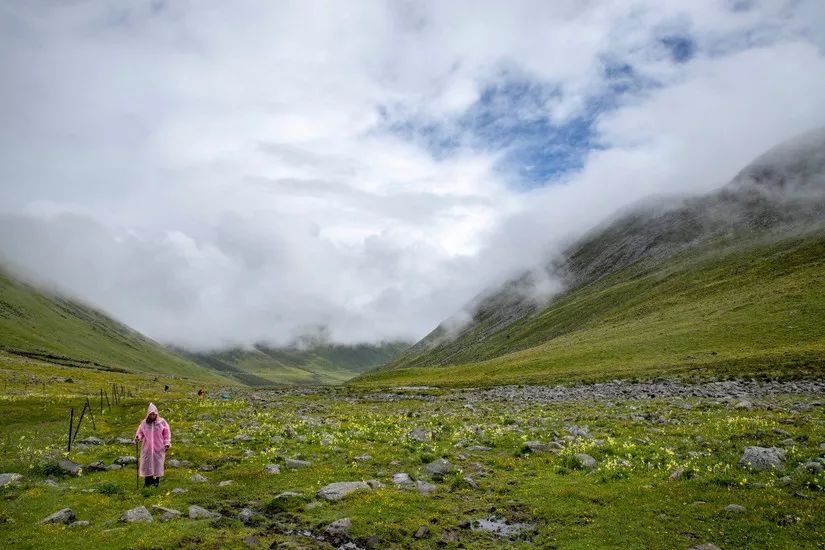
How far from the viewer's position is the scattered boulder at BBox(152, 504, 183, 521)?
17.2 meters

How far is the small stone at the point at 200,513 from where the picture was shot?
17.5 m

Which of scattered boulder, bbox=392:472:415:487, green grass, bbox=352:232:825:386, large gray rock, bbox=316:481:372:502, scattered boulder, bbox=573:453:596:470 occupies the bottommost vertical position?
scattered boulder, bbox=392:472:415:487

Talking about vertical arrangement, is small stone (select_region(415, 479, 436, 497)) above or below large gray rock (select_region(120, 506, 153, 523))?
above

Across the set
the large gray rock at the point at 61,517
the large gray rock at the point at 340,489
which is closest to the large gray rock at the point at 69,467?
the large gray rock at the point at 61,517

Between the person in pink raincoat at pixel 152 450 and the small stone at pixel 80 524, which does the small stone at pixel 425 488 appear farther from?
the small stone at pixel 80 524

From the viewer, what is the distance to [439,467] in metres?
23.2

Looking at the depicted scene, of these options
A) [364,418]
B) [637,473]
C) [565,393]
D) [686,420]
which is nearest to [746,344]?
[565,393]

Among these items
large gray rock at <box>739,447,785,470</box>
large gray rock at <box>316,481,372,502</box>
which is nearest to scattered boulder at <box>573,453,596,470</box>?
large gray rock at <box>739,447,785,470</box>

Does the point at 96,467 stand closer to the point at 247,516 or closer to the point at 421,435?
the point at 247,516

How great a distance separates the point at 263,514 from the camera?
18156 millimetres

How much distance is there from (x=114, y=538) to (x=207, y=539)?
2.87 m

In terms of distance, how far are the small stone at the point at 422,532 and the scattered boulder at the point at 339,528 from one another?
7.14 feet

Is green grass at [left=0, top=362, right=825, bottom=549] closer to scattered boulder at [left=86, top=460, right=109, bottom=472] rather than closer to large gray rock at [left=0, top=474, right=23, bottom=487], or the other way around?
large gray rock at [left=0, top=474, right=23, bottom=487]

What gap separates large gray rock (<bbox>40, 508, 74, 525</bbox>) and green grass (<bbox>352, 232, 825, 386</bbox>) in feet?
211
